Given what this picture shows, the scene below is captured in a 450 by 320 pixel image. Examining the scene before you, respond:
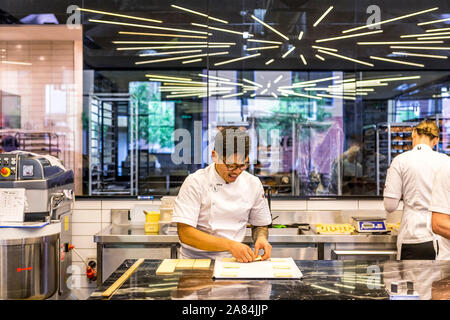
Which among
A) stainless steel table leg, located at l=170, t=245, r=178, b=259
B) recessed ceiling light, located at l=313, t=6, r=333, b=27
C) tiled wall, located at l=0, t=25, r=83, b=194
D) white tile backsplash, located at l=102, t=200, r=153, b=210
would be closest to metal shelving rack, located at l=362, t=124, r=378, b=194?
recessed ceiling light, located at l=313, t=6, r=333, b=27

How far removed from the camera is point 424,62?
5.18 m

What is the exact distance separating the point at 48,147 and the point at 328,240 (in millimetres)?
3390

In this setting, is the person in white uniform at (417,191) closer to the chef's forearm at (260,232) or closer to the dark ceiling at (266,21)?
the chef's forearm at (260,232)

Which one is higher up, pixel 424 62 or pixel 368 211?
pixel 424 62

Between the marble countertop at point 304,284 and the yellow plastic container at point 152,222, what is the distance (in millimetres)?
1735

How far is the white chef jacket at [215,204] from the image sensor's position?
279 cm

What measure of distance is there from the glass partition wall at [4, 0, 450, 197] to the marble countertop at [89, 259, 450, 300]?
108 inches

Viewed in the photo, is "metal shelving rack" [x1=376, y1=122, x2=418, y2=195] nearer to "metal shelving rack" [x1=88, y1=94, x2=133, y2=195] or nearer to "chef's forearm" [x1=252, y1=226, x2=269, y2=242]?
"chef's forearm" [x1=252, y1=226, x2=269, y2=242]

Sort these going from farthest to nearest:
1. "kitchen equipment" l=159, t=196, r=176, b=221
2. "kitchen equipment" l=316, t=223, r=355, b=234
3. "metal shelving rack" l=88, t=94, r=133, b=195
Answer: "metal shelving rack" l=88, t=94, r=133, b=195 → "kitchen equipment" l=159, t=196, r=176, b=221 → "kitchen equipment" l=316, t=223, r=355, b=234

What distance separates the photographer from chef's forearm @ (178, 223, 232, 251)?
2580 mm

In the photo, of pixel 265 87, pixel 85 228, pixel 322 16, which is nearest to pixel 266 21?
pixel 322 16

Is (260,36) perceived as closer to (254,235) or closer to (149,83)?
(149,83)

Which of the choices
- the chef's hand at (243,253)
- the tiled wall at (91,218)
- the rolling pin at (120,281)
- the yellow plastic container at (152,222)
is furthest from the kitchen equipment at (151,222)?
the chef's hand at (243,253)
